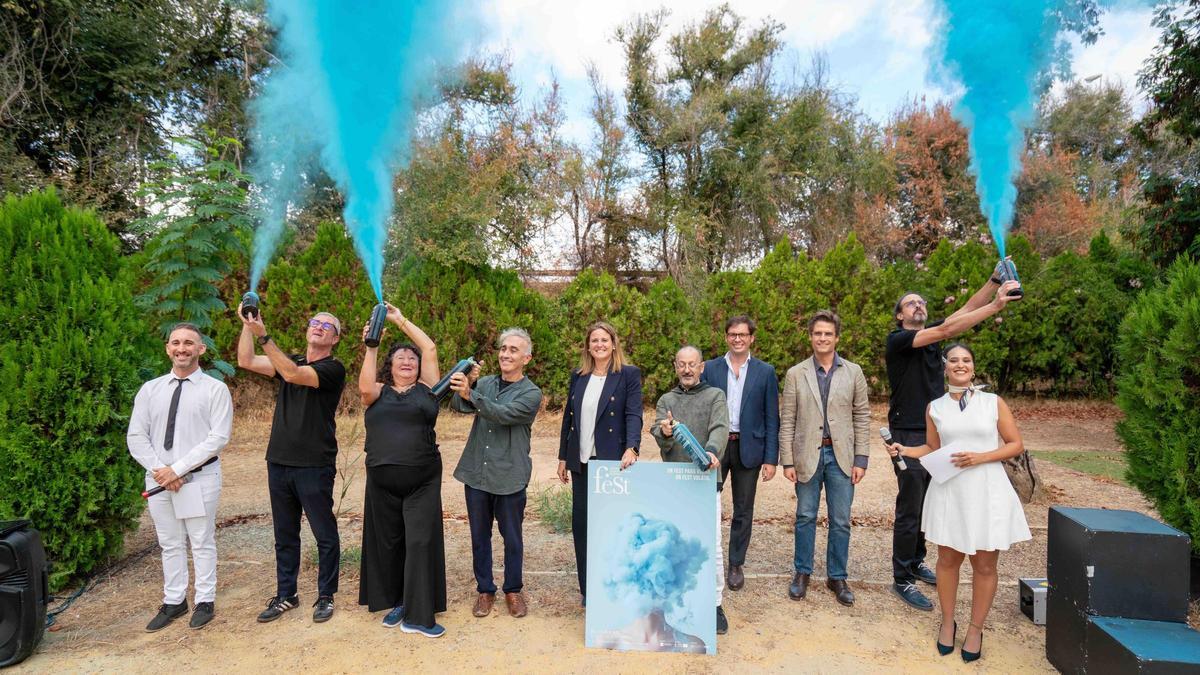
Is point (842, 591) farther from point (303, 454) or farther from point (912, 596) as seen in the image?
point (303, 454)

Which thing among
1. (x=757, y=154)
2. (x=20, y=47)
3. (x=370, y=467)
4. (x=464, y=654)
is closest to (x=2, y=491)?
(x=370, y=467)

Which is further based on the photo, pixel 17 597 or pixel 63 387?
pixel 63 387

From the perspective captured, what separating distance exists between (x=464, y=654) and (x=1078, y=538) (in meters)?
3.50

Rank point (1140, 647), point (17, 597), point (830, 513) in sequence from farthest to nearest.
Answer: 1. point (830, 513)
2. point (17, 597)
3. point (1140, 647)

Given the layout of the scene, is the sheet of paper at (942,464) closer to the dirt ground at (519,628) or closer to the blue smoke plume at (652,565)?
the dirt ground at (519,628)

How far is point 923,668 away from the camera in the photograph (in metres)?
3.45

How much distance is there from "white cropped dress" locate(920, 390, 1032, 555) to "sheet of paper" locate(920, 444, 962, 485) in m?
0.04

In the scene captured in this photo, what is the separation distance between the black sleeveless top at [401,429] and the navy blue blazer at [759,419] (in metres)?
1.94

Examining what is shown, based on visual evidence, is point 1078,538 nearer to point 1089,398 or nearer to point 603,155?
point 1089,398

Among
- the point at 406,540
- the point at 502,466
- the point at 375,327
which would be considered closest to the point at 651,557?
the point at 502,466

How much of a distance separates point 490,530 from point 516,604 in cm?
53

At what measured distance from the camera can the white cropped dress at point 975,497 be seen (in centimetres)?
336

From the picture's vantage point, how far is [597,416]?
4.01 meters

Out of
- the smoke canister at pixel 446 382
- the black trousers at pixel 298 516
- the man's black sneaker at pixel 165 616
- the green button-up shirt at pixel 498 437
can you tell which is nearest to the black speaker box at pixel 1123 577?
the green button-up shirt at pixel 498 437
